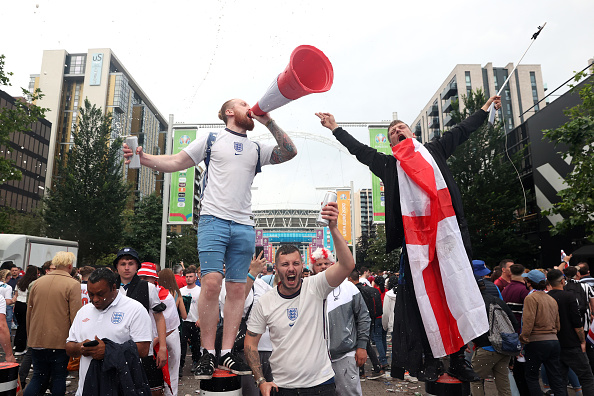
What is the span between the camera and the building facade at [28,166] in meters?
52.3

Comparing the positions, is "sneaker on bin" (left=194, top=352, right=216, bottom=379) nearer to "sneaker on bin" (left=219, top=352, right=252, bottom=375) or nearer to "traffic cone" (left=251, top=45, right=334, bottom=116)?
"sneaker on bin" (left=219, top=352, right=252, bottom=375)

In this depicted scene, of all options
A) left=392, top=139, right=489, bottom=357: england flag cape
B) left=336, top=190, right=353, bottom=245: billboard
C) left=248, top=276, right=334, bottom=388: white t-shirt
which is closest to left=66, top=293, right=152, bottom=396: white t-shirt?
left=248, top=276, right=334, bottom=388: white t-shirt

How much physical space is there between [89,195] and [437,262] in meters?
30.4

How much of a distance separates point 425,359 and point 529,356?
4.53 meters

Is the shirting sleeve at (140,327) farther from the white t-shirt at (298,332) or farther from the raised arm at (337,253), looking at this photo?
the raised arm at (337,253)

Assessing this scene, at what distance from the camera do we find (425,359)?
2.71 m

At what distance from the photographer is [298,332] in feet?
10.7

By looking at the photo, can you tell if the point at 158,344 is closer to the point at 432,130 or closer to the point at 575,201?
the point at 575,201

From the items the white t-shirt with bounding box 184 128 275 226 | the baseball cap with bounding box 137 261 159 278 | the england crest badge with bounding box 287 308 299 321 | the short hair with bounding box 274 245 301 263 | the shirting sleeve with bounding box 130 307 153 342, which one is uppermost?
the white t-shirt with bounding box 184 128 275 226

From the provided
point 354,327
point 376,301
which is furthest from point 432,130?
point 354,327

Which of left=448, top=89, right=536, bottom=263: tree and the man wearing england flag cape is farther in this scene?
left=448, top=89, right=536, bottom=263: tree

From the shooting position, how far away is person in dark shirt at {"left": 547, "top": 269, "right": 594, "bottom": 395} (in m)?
6.20

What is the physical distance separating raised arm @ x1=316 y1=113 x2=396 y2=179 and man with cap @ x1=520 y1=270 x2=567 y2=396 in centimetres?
427

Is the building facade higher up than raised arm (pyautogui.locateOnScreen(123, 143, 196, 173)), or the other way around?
the building facade
